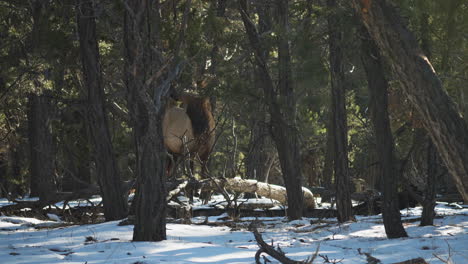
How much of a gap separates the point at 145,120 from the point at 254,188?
5806mm

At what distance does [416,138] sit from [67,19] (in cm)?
653

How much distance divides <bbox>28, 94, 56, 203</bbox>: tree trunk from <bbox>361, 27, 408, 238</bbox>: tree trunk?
9.94 metres

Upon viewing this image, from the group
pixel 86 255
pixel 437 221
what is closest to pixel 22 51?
pixel 86 255

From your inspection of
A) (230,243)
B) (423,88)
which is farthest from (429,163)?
(423,88)

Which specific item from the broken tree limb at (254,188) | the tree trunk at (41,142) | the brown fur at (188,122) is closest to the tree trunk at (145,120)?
the broken tree limb at (254,188)

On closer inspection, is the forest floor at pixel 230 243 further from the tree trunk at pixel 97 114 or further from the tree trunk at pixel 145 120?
the tree trunk at pixel 97 114

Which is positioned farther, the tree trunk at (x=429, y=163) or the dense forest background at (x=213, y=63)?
the tree trunk at (x=429, y=163)

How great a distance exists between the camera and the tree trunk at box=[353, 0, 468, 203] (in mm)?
5480

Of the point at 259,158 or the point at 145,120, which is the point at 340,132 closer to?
the point at 145,120

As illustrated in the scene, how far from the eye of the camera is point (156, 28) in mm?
8117

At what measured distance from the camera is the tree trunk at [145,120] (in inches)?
299

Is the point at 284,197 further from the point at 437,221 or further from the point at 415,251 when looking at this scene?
the point at 415,251

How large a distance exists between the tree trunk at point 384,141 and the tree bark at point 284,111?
294cm

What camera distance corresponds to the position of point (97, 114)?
1009 centimetres
